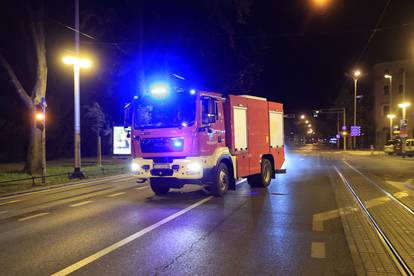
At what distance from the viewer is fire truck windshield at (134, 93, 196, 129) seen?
10.8m

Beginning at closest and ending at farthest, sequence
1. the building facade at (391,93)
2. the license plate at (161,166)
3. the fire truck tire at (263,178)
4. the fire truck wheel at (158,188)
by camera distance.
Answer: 1. the license plate at (161,166)
2. the fire truck wheel at (158,188)
3. the fire truck tire at (263,178)
4. the building facade at (391,93)

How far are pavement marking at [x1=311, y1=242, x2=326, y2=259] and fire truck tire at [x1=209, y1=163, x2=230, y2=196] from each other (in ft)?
15.9

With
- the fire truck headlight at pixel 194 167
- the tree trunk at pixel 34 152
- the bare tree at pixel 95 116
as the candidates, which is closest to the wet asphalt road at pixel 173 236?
the fire truck headlight at pixel 194 167

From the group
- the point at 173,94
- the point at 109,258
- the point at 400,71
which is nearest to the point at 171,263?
the point at 109,258

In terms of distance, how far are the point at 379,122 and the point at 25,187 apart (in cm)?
5512

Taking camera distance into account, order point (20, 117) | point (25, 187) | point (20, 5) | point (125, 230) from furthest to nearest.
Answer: point (20, 117) < point (20, 5) < point (25, 187) < point (125, 230)

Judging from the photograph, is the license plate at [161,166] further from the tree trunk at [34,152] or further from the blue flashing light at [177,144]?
the tree trunk at [34,152]

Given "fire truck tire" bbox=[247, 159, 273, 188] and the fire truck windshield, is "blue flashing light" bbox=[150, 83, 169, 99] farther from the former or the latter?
"fire truck tire" bbox=[247, 159, 273, 188]

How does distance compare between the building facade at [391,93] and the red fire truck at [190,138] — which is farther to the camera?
the building facade at [391,93]

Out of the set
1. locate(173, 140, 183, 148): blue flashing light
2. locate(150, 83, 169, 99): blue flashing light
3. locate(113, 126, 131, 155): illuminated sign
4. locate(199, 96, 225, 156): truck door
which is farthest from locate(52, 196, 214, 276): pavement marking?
locate(113, 126, 131, 155): illuminated sign

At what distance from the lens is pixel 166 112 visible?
439 inches

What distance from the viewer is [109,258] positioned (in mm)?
5914

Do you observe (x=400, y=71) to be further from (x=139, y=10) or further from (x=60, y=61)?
(x=60, y=61)

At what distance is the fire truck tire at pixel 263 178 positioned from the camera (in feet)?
45.7
